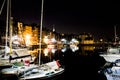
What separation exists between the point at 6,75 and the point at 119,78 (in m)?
10.6

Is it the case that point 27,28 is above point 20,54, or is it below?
above

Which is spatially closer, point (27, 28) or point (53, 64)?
point (53, 64)

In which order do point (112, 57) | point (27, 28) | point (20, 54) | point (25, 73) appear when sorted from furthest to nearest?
point (27, 28)
point (20, 54)
point (112, 57)
point (25, 73)

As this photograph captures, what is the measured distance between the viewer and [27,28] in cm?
10288

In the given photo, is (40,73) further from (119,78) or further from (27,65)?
(119,78)

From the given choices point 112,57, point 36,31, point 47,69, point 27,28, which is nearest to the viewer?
point 47,69

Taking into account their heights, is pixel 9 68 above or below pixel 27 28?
below

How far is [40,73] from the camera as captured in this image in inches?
748

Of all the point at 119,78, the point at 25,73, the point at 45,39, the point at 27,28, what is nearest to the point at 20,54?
the point at 25,73

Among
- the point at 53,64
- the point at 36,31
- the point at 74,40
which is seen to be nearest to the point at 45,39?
the point at 36,31

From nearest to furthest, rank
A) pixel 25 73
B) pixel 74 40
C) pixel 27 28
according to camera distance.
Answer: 1. pixel 25 73
2. pixel 27 28
3. pixel 74 40

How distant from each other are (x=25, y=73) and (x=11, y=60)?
24.5ft

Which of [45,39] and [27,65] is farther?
[45,39]

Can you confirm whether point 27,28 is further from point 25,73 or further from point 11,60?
point 25,73
